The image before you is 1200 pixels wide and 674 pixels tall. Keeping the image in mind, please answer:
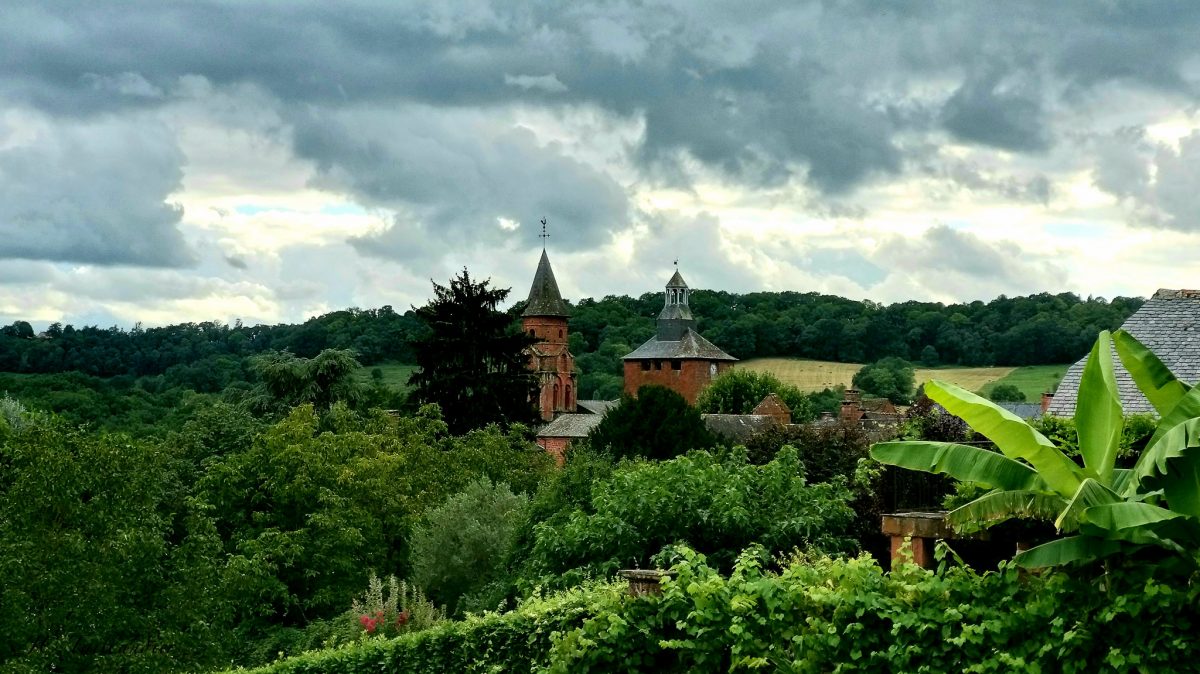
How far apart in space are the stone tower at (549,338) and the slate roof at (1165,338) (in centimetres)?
7950

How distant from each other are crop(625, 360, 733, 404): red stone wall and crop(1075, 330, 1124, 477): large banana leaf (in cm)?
10296

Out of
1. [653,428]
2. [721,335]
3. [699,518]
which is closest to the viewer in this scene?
[699,518]

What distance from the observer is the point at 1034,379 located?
113 m

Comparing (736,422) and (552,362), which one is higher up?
(552,362)

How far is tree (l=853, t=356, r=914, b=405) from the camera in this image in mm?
129875

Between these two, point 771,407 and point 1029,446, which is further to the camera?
point 771,407

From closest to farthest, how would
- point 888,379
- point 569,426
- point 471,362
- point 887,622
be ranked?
point 887,622 → point 471,362 → point 569,426 → point 888,379

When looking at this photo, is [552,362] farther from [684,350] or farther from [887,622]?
[887,622]

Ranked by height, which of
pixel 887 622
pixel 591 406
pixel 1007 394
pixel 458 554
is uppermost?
pixel 1007 394

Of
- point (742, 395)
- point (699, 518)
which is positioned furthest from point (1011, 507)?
point (742, 395)

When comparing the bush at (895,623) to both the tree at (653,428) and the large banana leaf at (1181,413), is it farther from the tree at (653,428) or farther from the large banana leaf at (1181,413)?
the tree at (653,428)

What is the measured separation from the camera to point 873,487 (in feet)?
74.4

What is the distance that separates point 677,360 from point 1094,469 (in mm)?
104464

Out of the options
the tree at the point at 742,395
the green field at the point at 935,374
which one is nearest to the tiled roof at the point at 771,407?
the tree at the point at 742,395
